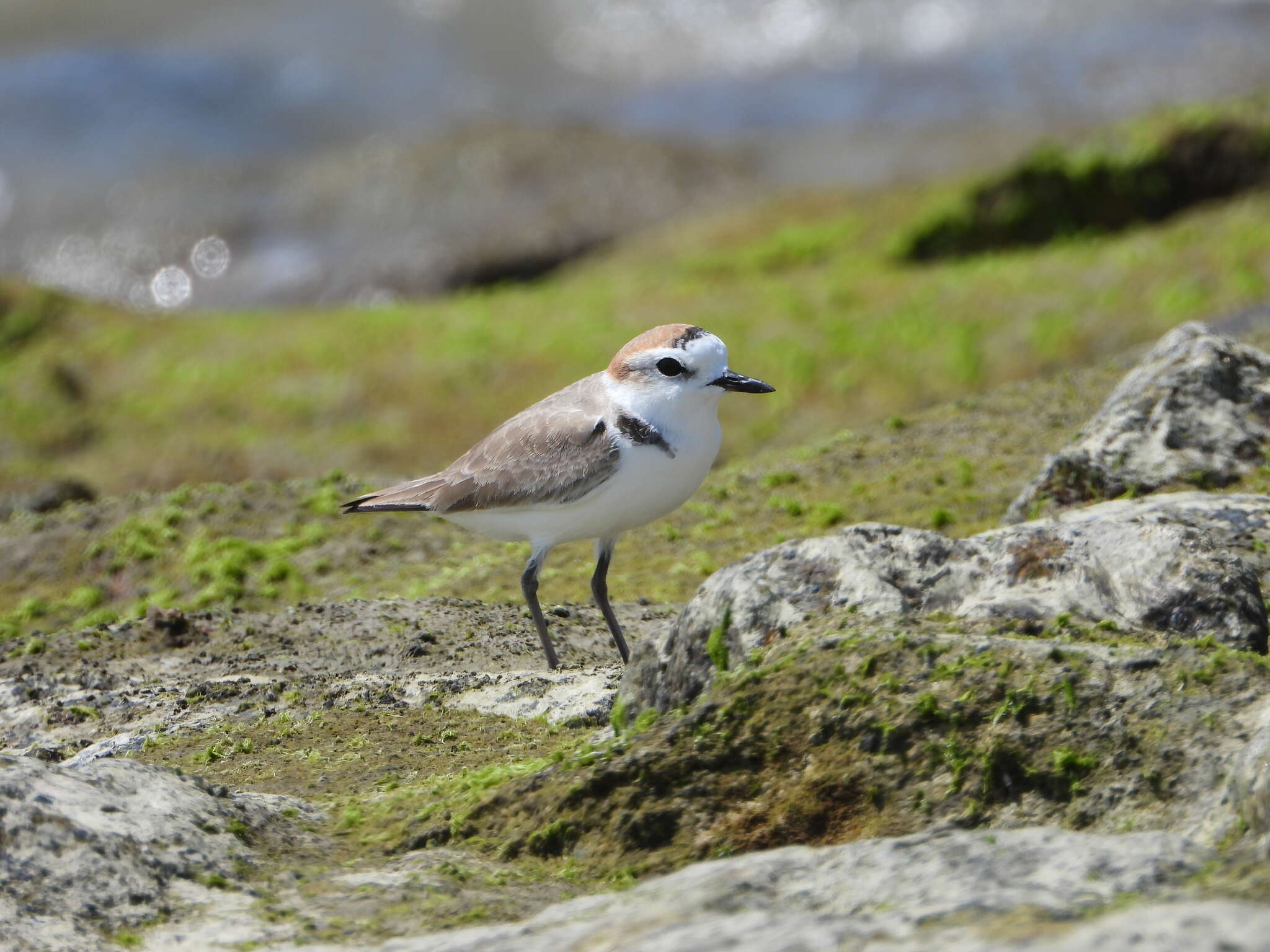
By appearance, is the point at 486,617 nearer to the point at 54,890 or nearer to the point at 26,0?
the point at 54,890

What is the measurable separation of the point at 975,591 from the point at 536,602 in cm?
298

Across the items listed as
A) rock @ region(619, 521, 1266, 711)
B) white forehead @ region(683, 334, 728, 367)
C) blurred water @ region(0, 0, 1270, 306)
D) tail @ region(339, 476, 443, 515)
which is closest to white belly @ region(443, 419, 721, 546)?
white forehead @ region(683, 334, 728, 367)

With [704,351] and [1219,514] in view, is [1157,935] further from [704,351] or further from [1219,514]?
[1219,514]

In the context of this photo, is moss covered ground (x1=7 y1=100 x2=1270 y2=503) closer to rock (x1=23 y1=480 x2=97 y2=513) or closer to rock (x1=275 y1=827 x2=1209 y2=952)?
rock (x1=23 y1=480 x2=97 y2=513)

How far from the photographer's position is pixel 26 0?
119 feet

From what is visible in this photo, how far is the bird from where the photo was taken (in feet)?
24.2

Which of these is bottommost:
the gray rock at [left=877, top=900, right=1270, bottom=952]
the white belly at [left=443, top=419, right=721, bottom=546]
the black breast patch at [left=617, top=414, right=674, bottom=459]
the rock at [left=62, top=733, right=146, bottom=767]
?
the rock at [left=62, top=733, right=146, bottom=767]

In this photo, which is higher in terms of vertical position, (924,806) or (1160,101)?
(1160,101)

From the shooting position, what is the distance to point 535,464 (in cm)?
783

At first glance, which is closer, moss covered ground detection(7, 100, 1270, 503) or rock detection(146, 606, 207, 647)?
rock detection(146, 606, 207, 647)

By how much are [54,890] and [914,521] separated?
24.4 feet

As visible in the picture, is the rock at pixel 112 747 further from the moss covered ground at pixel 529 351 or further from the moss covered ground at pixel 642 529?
the moss covered ground at pixel 529 351

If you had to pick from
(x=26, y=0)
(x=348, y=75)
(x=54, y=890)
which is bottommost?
(x=54, y=890)

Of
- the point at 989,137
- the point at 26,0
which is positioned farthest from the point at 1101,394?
the point at 26,0
